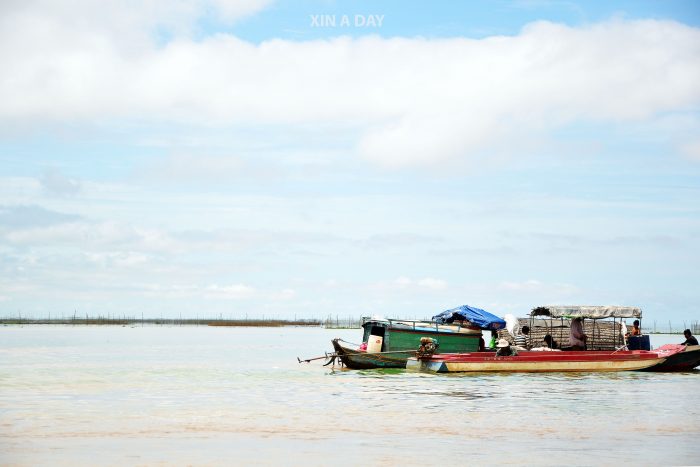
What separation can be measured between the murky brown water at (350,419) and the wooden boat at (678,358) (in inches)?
18.6

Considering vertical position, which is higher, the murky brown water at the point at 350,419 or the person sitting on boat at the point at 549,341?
the person sitting on boat at the point at 549,341

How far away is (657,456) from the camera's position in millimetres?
15992

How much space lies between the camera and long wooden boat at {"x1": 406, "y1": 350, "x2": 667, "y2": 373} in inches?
1281

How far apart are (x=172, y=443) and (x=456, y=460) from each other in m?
6.39

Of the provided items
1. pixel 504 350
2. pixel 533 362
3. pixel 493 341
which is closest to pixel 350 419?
pixel 504 350

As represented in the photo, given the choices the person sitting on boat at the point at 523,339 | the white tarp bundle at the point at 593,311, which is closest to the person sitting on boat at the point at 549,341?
the person sitting on boat at the point at 523,339

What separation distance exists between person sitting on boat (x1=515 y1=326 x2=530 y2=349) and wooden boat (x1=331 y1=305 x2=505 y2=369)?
1811mm

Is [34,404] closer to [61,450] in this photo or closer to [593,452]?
[61,450]

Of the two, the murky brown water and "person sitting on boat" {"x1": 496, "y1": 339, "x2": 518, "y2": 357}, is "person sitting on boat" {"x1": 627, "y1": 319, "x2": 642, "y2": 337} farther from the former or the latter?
"person sitting on boat" {"x1": 496, "y1": 339, "x2": 518, "y2": 357}

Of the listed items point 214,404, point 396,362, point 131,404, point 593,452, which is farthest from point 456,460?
point 396,362

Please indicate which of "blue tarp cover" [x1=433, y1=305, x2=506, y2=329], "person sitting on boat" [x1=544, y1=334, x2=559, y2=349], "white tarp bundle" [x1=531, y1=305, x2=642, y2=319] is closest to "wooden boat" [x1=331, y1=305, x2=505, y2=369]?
"blue tarp cover" [x1=433, y1=305, x2=506, y2=329]

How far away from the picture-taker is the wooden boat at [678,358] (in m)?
34.6

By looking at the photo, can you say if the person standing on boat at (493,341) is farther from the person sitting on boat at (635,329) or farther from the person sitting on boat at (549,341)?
the person sitting on boat at (635,329)

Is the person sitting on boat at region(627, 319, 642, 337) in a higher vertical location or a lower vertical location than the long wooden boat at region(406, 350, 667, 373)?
higher
